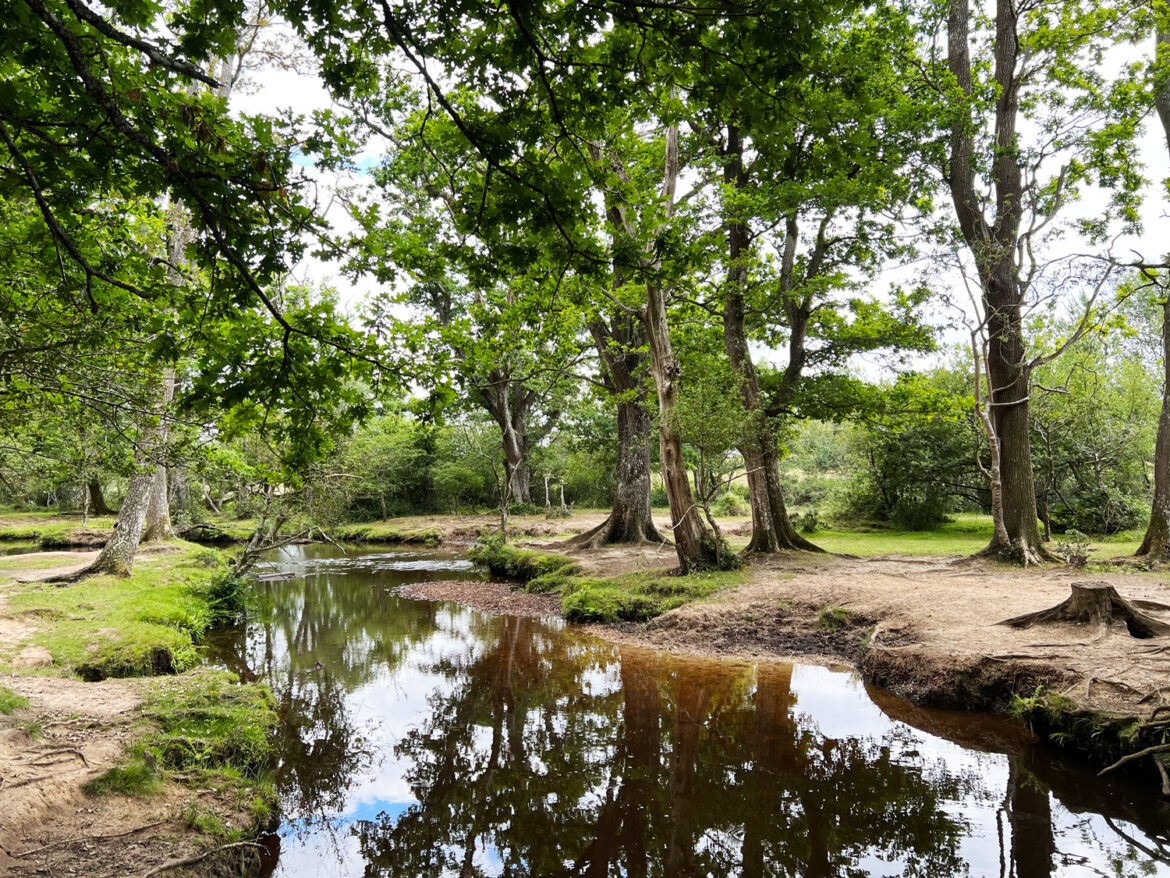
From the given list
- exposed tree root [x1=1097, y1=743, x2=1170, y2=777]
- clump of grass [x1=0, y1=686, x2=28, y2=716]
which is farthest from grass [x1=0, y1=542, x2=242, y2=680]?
exposed tree root [x1=1097, y1=743, x2=1170, y2=777]

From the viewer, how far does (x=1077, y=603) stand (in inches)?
295

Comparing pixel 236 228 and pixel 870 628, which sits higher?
pixel 236 228

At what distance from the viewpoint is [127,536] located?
509 inches

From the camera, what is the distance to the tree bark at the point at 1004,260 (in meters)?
13.6

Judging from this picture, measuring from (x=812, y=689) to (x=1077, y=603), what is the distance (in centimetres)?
335

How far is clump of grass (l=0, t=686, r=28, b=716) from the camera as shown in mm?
5332

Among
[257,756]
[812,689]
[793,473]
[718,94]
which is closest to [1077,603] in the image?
[812,689]

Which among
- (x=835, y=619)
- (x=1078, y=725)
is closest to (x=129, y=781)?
(x=1078, y=725)

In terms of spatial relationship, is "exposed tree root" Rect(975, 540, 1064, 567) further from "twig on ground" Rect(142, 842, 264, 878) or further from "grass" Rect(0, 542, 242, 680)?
"grass" Rect(0, 542, 242, 680)

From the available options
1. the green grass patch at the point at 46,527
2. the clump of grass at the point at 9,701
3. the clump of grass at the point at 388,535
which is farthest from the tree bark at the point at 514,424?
the clump of grass at the point at 9,701

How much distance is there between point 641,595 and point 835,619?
3.70 m

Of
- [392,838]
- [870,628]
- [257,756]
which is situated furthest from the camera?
[870,628]

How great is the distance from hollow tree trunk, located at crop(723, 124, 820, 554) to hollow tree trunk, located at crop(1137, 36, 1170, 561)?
6.42m

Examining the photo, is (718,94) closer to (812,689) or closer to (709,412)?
(812,689)
